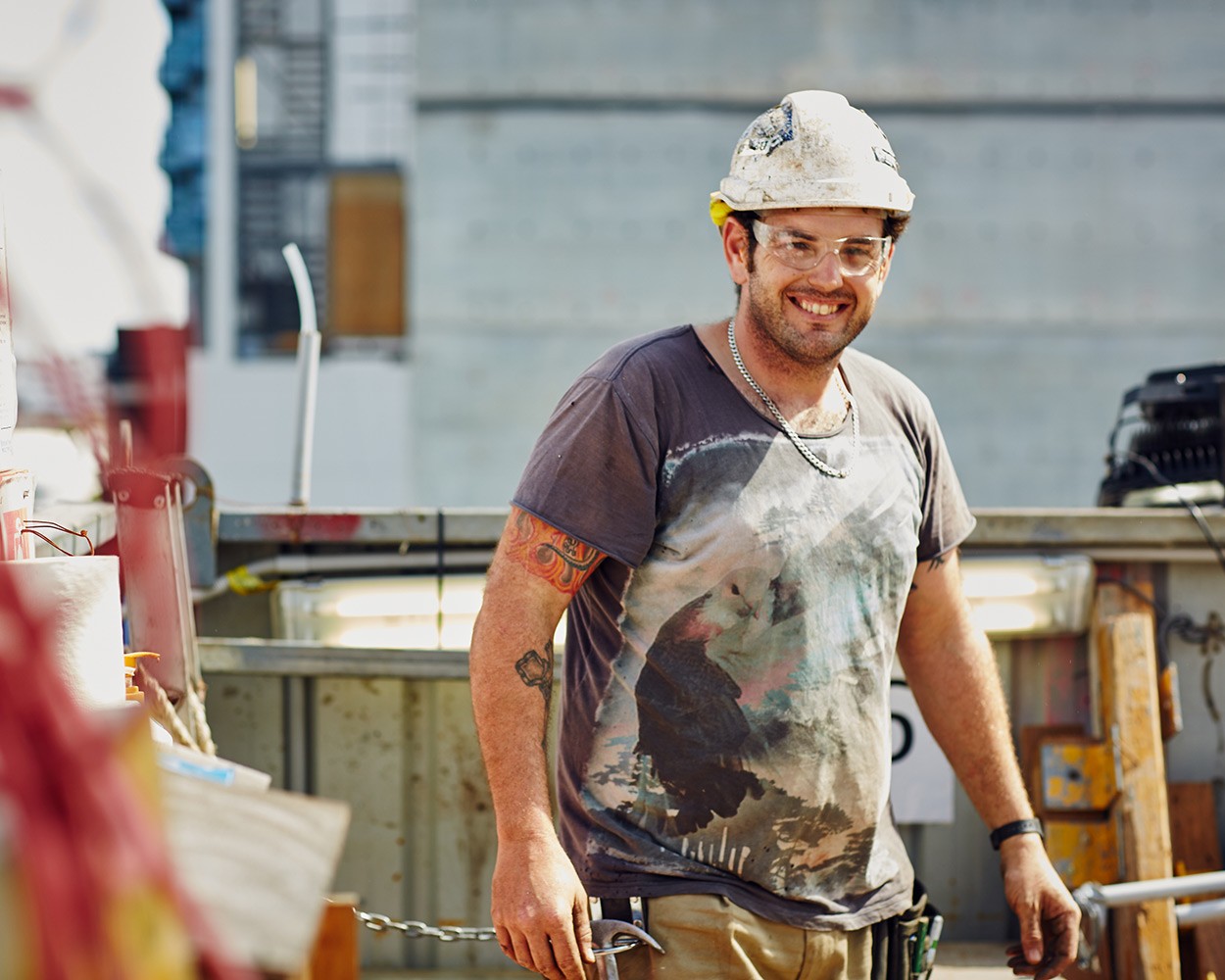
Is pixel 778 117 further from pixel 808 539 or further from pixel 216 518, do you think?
pixel 216 518

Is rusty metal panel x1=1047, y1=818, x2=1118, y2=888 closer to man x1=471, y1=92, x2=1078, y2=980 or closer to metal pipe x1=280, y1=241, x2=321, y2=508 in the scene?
man x1=471, y1=92, x2=1078, y2=980

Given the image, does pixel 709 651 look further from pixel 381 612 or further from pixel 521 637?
pixel 381 612

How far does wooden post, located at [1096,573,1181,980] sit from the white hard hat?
1.87 m

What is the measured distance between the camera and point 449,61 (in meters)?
13.4

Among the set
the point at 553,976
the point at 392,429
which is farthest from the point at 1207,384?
the point at 392,429

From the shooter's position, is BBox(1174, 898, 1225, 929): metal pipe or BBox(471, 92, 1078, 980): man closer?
BBox(471, 92, 1078, 980): man

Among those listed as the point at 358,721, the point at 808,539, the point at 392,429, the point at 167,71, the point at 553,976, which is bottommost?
the point at 553,976

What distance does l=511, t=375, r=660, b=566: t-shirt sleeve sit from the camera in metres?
2.38

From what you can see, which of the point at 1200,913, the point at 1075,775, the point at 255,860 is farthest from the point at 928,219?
the point at 255,860

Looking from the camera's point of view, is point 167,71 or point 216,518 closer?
point 216,518

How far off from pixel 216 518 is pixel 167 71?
553 inches

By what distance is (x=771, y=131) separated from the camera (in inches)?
100

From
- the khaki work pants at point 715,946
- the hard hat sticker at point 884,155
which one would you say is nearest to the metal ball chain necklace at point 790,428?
the hard hat sticker at point 884,155


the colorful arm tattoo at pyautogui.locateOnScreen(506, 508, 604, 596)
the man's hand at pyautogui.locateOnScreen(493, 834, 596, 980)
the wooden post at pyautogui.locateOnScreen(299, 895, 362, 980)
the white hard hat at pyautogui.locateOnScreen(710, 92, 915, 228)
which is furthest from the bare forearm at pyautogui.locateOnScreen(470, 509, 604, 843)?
the white hard hat at pyautogui.locateOnScreen(710, 92, 915, 228)
